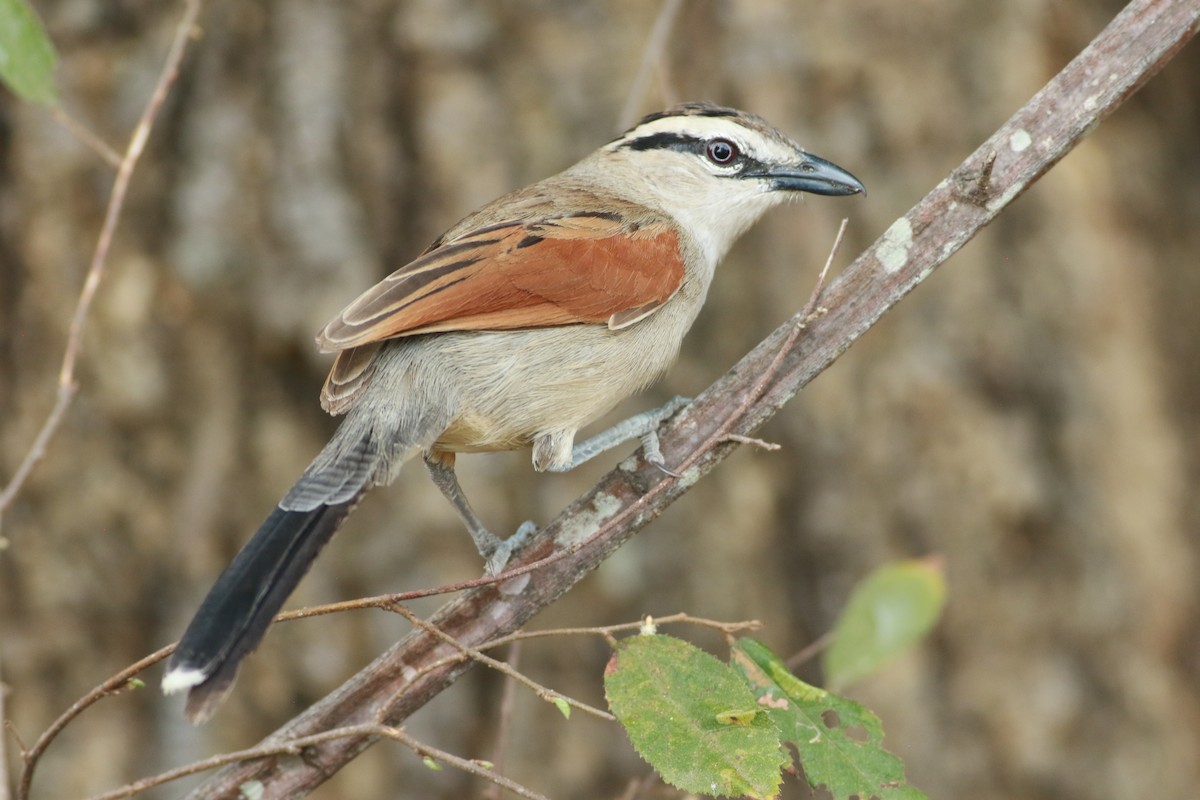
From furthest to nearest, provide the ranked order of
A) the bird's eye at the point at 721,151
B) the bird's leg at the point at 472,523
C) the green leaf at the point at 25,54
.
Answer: the bird's eye at the point at 721,151 → the bird's leg at the point at 472,523 → the green leaf at the point at 25,54

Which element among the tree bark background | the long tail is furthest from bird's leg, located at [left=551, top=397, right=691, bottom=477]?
the tree bark background

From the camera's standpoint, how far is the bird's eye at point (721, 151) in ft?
13.4

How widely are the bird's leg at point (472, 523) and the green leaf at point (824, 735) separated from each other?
0.85 metres

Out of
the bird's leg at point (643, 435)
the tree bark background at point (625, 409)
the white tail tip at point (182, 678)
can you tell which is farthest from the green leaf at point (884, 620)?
the tree bark background at point (625, 409)

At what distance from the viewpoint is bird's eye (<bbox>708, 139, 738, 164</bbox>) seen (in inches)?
161

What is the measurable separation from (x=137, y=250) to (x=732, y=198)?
234 cm

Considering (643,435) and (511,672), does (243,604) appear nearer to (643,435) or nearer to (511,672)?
(511,672)

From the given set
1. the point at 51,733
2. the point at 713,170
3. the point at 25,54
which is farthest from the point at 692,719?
the point at 713,170

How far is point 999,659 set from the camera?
491 cm

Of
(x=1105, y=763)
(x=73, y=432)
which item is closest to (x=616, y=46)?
(x=73, y=432)

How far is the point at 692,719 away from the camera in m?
2.36

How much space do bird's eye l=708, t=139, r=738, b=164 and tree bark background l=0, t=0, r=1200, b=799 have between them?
0.87m

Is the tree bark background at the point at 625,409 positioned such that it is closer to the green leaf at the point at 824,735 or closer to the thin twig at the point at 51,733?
the green leaf at the point at 824,735

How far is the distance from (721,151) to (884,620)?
1.90 metres
